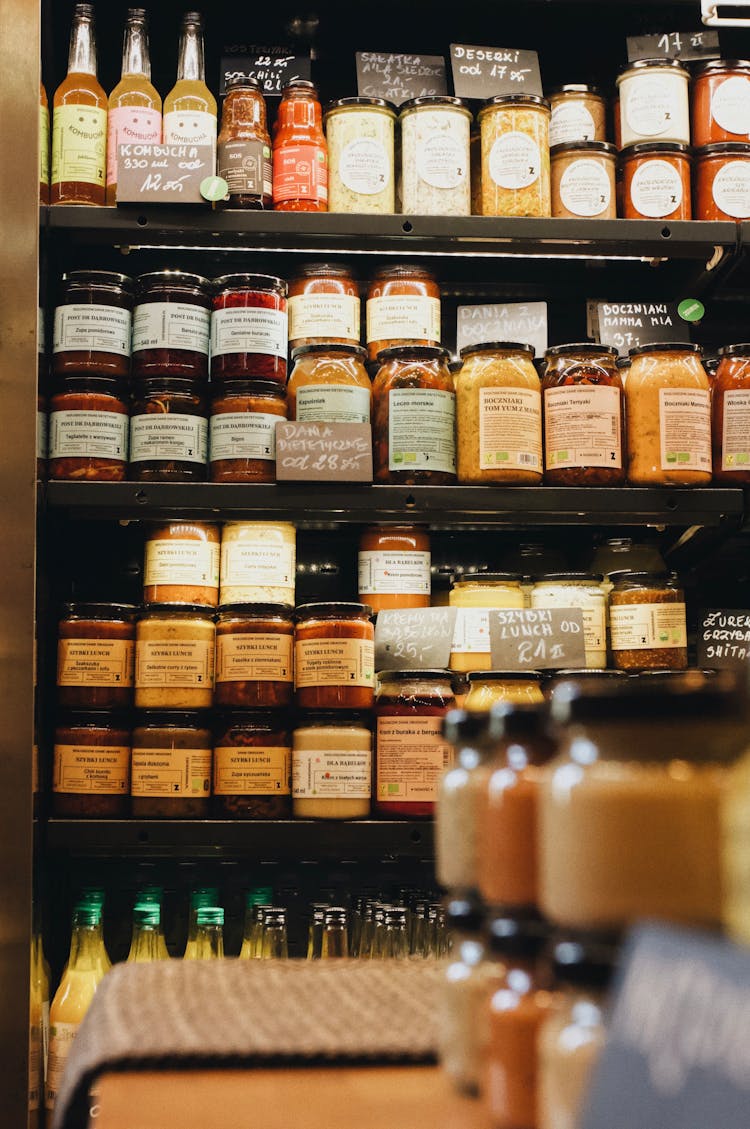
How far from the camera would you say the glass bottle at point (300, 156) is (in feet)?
6.28

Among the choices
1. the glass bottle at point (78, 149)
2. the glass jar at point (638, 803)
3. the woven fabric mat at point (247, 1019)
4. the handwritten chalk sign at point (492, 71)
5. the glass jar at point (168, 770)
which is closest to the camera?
the glass jar at point (638, 803)

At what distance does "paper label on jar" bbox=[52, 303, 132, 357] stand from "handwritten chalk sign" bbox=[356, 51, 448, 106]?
23.8 inches

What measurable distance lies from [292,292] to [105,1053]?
155 centimetres

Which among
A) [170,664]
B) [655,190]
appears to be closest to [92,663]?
[170,664]

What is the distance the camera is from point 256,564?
74.0 inches

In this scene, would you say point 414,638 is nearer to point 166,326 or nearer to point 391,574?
point 391,574

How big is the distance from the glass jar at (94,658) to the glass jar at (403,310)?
0.61 m

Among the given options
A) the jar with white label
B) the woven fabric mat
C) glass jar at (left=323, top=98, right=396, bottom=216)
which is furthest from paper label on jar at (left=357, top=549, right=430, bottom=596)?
the woven fabric mat

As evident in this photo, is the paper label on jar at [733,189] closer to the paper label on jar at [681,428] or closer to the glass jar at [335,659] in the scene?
the paper label on jar at [681,428]

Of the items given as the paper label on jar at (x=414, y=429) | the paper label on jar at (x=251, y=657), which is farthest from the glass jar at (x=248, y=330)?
the paper label on jar at (x=251, y=657)

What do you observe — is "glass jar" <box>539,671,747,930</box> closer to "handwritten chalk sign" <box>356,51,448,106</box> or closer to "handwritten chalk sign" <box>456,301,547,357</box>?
"handwritten chalk sign" <box>456,301,547,357</box>

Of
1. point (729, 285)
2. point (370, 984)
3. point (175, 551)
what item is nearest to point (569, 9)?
point (729, 285)

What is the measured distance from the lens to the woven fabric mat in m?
0.60

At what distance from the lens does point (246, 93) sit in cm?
196
